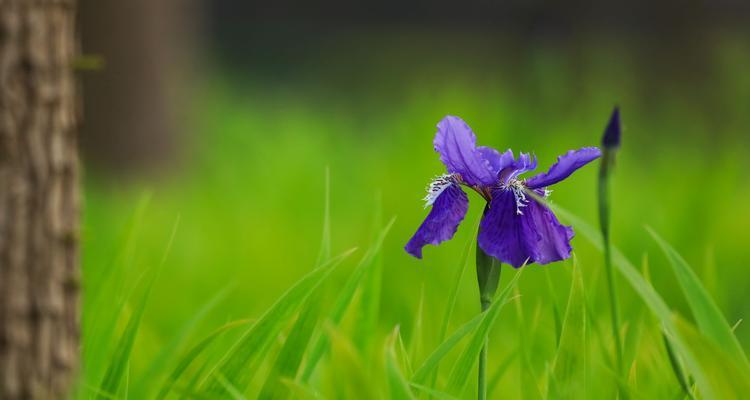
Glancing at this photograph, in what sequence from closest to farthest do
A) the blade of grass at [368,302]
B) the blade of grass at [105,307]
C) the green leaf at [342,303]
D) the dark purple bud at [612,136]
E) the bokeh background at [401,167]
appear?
the dark purple bud at [612,136] < the green leaf at [342,303] < the blade of grass at [105,307] < the blade of grass at [368,302] < the bokeh background at [401,167]

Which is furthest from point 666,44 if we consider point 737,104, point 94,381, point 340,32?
point 340,32

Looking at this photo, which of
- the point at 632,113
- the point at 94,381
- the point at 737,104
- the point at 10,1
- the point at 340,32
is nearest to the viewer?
the point at 10,1

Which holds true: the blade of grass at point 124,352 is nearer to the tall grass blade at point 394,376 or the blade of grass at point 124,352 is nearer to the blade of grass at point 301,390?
the blade of grass at point 301,390

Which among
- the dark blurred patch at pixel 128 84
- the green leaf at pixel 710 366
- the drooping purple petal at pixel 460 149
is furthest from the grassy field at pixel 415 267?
the dark blurred patch at pixel 128 84

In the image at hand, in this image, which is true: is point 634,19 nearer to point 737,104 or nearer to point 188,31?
point 737,104

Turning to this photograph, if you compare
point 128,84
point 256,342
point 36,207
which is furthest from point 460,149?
point 128,84

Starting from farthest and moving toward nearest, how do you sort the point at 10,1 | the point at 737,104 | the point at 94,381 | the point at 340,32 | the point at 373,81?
the point at 340,32
the point at 373,81
the point at 737,104
the point at 94,381
the point at 10,1
